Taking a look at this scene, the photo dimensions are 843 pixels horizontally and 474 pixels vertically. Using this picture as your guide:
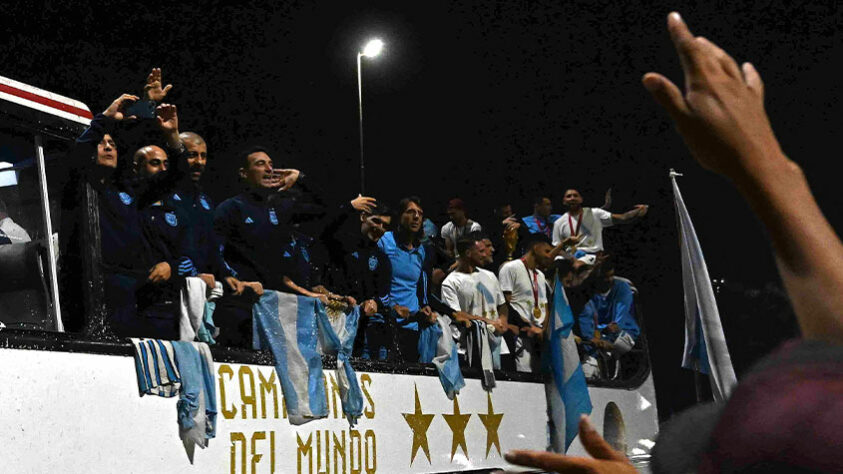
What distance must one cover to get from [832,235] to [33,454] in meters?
4.78

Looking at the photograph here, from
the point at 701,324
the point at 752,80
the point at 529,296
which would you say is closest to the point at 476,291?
the point at 529,296

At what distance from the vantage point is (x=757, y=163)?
91 cm

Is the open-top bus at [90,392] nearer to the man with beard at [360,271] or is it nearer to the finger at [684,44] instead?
the man with beard at [360,271]

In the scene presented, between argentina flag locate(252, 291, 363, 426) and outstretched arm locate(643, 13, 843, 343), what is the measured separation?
19.8 feet

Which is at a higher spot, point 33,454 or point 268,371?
point 268,371

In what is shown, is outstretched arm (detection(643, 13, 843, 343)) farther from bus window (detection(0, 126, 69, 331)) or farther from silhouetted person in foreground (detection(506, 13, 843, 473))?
bus window (detection(0, 126, 69, 331))

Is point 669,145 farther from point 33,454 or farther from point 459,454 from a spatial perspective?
point 33,454

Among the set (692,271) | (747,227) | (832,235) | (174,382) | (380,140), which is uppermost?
(380,140)

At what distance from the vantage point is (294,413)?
22.3 feet

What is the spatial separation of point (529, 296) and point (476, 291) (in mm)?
1070

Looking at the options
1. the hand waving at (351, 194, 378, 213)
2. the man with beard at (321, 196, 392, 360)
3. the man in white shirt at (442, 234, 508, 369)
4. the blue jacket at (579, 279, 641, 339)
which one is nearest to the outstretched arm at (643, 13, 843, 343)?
the man with beard at (321, 196, 392, 360)

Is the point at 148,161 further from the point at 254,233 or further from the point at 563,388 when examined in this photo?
the point at 563,388

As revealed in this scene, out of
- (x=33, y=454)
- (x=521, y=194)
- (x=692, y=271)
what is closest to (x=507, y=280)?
(x=692, y=271)

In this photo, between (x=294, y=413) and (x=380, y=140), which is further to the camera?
(x=380, y=140)
